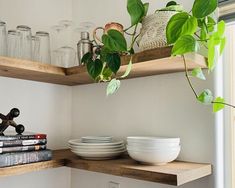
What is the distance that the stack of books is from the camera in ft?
3.42

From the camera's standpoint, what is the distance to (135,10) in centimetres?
94

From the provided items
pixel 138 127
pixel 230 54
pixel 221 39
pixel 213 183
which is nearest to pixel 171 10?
pixel 221 39


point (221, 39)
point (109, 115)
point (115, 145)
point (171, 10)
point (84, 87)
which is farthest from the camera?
point (84, 87)

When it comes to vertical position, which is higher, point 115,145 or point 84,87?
point 84,87

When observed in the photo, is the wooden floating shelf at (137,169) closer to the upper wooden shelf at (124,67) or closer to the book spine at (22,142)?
the book spine at (22,142)

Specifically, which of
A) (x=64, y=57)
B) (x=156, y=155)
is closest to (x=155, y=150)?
(x=156, y=155)

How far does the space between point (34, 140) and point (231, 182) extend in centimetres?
81

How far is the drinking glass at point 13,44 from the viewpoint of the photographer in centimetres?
126

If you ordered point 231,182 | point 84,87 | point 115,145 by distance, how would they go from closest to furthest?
point 231,182 → point 115,145 → point 84,87

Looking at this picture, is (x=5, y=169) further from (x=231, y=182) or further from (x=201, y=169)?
(x=231, y=182)

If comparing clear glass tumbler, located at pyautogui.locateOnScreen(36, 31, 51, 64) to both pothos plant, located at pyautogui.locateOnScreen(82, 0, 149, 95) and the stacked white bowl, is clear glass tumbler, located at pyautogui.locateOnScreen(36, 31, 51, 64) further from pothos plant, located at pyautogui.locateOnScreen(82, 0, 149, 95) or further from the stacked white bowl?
the stacked white bowl

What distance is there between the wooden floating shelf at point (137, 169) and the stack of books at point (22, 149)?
0.02 m

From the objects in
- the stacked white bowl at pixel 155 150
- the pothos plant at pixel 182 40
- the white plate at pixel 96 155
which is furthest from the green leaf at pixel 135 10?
the white plate at pixel 96 155

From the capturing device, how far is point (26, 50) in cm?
129
